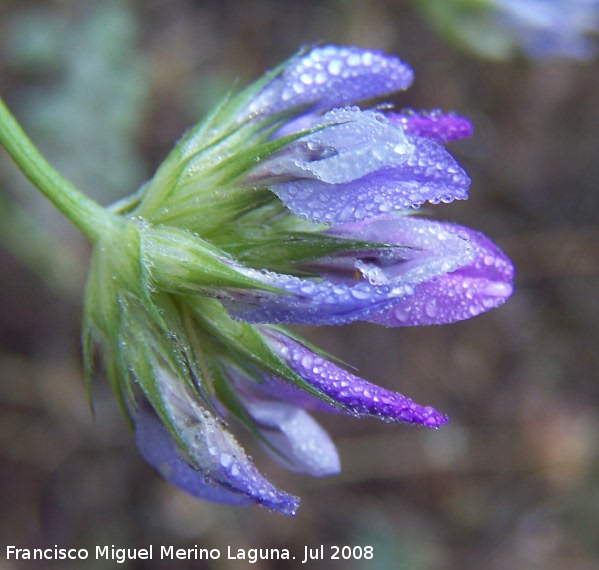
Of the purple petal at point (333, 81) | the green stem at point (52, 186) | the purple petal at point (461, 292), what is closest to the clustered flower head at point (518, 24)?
the purple petal at point (333, 81)

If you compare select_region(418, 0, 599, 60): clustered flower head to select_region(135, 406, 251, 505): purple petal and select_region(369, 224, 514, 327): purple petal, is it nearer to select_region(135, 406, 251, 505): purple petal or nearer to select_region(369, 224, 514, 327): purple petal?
select_region(369, 224, 514, 327): purple petal

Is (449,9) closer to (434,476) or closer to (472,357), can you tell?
(472,357)

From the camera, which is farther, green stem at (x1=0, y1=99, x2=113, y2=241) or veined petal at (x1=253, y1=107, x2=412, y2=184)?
green stem at (x1=0, y1=99, x2=113, y2=241)

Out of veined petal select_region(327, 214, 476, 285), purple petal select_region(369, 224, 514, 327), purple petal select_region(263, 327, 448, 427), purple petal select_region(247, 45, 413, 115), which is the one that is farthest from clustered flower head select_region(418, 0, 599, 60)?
purple petal select_region(263, 327, 448, 427)

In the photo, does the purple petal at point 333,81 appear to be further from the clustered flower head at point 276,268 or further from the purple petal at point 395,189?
the purple petal at point 395,189

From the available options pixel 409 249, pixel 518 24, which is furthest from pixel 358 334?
pixel 409 249

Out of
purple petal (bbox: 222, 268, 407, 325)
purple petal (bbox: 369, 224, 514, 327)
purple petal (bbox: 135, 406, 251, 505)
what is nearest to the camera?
purple petal (bbox: 222, 268, 407, 325)

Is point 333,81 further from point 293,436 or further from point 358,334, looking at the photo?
point 358,334

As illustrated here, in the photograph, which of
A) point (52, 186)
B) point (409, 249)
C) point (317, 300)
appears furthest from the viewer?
point (52, 186)
